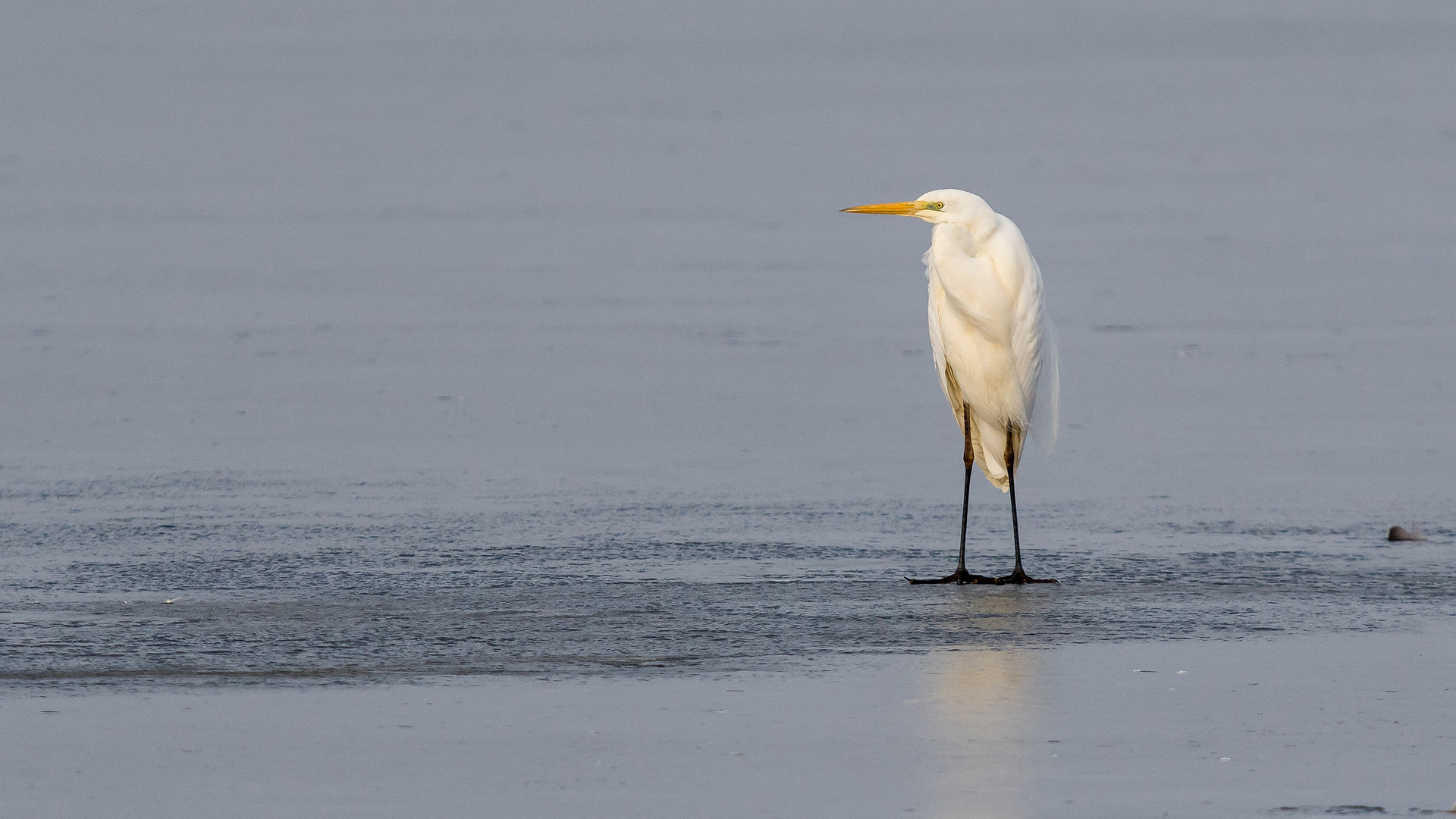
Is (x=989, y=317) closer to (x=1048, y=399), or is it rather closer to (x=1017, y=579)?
(x=1048, y=399)

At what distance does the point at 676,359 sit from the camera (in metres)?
11.6

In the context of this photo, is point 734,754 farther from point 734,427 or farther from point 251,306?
point 251,306

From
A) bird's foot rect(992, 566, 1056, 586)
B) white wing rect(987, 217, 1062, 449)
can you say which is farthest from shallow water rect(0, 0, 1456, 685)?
white wing rect(987, 217, 1062, 449)

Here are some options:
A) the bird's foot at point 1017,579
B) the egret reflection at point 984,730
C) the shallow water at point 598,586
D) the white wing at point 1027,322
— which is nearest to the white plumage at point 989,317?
the white wing at point 1027,322

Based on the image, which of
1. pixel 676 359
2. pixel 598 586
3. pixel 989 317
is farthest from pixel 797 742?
pixel 676 359

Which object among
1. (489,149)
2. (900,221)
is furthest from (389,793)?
(489,149)

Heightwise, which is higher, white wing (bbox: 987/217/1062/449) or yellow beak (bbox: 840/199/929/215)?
yellow beak (bbox: 840/199/929/215)

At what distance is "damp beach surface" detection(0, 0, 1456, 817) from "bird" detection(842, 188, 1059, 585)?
0.46 m

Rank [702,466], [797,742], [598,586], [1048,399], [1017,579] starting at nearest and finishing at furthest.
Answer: [797,742]
[598,586]
[1017,579]
[1048,399]
[702,466]

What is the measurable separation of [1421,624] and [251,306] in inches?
353

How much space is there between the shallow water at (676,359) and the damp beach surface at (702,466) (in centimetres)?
5

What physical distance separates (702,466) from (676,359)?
2.82 meters

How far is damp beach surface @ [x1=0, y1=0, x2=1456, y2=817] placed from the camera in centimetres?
466

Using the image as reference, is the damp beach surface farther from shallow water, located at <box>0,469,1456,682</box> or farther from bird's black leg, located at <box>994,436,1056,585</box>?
bird's black leg, located at <box>994,436,1056,585</box>
